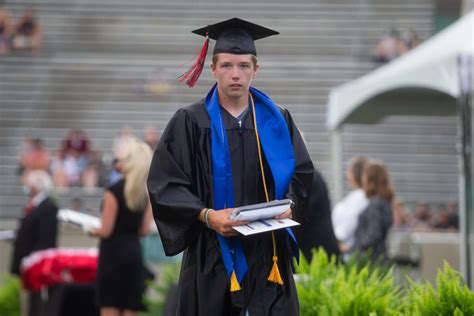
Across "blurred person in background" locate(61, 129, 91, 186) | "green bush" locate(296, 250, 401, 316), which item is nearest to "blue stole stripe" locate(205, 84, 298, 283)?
"green bush" locate(296, 250, 401, 316)

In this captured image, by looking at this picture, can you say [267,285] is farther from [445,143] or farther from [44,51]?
[44,51]

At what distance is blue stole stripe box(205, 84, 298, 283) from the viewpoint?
4.67 metres

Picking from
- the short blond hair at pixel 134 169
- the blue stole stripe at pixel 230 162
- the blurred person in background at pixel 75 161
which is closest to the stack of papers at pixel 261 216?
the blue stole stripe at pixel 230 162

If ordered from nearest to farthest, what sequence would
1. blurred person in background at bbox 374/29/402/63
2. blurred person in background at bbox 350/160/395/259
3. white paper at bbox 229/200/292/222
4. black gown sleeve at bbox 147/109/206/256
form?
white paper at bbox 229/200/292/222
black gown sleeve at bbox 147/109/206/256
blurred person in background at bbox 350/160/395/259
blurred person in background at bbox 374/29/402/63

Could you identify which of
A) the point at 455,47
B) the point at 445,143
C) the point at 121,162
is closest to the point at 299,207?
the point at 121,162

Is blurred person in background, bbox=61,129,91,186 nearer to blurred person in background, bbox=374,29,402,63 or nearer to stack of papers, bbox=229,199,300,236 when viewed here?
blurred person in background, bbox=374,29,402,63

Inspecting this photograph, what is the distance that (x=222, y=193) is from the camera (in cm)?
470

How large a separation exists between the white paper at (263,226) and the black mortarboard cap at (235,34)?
73 cm

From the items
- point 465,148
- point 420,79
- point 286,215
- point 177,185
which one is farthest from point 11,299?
point 286,215

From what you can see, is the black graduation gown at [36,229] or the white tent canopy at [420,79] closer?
the white tent canopy at [420,79]

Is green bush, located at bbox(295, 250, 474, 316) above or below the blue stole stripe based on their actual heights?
below

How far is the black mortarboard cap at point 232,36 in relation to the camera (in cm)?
482

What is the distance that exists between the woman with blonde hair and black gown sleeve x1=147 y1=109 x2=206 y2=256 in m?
3.96

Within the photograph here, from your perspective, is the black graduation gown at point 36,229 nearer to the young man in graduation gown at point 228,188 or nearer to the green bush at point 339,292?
the green bush at point 339,292
